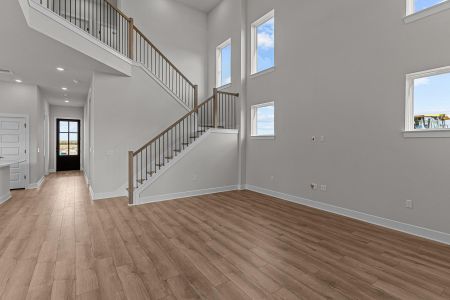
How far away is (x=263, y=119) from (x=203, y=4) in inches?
203

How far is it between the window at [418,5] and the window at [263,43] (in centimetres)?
299

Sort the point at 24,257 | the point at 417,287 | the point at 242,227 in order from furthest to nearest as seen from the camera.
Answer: the point at 242,227 < the point at 24,257 < the point at 417,287

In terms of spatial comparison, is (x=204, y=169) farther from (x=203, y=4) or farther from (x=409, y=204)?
(x=203, y=4)

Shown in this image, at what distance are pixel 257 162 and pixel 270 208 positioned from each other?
1898mm

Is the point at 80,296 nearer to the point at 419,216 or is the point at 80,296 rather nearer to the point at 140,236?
the point at 140,236

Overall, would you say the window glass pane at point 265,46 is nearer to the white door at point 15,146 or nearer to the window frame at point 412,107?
the window frame at point 412,107

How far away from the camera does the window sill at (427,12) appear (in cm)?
315

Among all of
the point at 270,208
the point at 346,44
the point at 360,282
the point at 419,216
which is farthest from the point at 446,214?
the point at 346,44

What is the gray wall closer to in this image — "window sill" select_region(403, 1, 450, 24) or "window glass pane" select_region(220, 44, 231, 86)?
"window glass pane" select_region(220, 44, 231, 86)

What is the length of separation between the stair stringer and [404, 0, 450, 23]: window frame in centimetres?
449

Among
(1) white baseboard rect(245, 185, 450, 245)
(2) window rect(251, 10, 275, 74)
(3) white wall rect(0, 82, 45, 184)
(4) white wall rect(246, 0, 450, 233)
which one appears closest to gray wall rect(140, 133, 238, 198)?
(4) white wall rect(246, 0, 450, 233)

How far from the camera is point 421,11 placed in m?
3.36

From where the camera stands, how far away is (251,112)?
687cm

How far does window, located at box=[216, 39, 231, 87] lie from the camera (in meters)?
8.05
